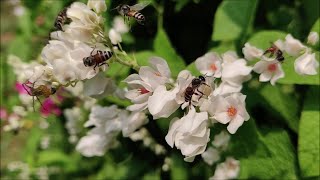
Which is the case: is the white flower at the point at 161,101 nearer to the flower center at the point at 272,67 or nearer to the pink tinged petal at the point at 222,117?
the pink tinged petal at the point at 222,117

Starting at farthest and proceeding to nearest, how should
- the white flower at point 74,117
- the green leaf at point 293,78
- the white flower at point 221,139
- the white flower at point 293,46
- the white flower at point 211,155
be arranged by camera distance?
the white flower at point 74,117
the white flower at point 211,155
the white flower at point 221,139
the green leaf at point 293,78
the white flower at point 293,46

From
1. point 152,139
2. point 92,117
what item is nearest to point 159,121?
point 152,139

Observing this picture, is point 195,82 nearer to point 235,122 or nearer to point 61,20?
point 235,122

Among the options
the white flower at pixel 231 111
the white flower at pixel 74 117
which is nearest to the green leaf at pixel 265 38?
the white flower at pixel 231 111

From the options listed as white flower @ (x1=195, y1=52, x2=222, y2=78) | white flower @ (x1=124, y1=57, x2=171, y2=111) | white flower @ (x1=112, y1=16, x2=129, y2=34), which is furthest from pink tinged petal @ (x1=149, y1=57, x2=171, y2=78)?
white flower @ (x1=112, y1=16, x2=129, y2=34)

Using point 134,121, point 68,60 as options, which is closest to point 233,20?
point 134,121

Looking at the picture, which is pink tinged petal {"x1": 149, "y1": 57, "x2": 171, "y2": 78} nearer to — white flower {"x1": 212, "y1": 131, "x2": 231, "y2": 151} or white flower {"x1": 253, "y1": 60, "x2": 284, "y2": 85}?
white flower {"x1": 253, "y1": 60, "x2": 284, "y2": 85}

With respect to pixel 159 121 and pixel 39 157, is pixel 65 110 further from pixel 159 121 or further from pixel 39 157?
pixel 159 121
